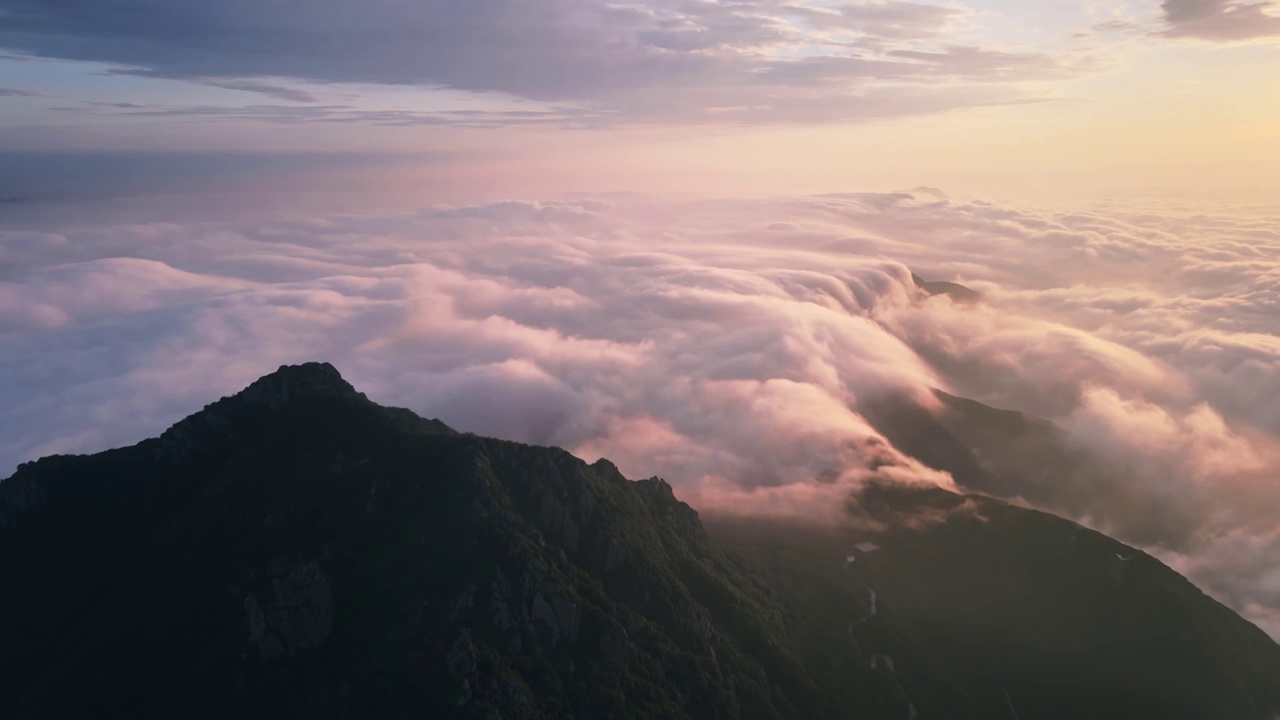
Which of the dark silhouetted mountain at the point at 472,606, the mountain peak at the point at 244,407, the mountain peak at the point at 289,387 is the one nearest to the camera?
the dark silhouetted mountain at the point at 472,606

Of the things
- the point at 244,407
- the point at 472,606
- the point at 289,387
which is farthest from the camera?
the point at 289,387

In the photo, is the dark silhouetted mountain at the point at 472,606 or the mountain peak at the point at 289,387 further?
the mountain peak at the point at 289,387

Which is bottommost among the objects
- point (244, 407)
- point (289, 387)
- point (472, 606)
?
point (472, 606)

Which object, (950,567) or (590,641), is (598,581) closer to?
(590,641)

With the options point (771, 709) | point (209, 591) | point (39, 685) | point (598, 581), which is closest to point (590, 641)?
point (598, 581)

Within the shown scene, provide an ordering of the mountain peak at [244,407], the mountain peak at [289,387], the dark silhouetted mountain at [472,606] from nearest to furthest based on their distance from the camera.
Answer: the dark silhouetted mountain at [472,606], the mountain peak at [244,407], the mountain peak at [289,387]

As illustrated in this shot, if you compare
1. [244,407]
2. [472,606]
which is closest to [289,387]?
[244,407]

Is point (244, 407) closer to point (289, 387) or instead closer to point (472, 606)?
point (289, 387)

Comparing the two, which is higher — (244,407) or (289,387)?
(289,387)
